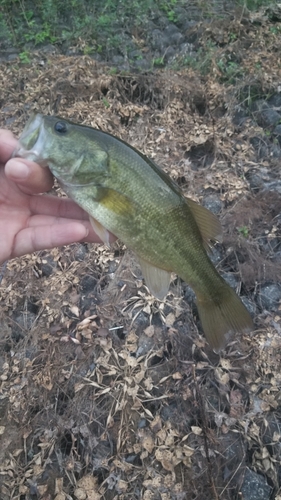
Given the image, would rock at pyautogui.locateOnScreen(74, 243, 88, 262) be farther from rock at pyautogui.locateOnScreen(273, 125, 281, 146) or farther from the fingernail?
rock at pyautogui.locateOnScreen(273, 125, 281, 146)

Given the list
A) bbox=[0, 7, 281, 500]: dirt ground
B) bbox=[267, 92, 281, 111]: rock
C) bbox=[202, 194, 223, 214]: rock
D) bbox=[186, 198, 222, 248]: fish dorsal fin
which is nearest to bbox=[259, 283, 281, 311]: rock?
bbox=[0, 7, 281, 500]: dirt ground

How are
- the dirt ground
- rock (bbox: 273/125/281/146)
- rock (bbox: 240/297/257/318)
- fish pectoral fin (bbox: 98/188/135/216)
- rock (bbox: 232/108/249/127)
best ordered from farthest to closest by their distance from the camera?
rock (bbox: 232/108/249/127) → rock (bbox: 273/125/281/146) → rock (bbox: 240/297/257/318) → the dirt ground → fish pectoral fin (bbox: 98/188/135/216)

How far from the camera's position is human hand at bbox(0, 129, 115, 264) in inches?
84.9

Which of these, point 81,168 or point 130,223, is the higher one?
point 81,168

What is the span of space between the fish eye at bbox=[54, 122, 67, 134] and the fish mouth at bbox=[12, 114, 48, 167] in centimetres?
7

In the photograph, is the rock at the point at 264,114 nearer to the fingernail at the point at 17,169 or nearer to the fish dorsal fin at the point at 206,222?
the fish dorsal fin at the point at 206,222

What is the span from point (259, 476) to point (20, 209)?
2.26 metres

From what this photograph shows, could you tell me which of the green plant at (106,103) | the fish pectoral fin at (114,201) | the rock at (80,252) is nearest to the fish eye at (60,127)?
the fish pectoral fin at (114,201)

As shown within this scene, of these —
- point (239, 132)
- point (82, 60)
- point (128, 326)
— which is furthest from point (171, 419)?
point (82, 60)

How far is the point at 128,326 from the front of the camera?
3.36 metres

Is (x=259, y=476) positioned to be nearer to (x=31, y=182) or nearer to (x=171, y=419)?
(x=171, y=419)

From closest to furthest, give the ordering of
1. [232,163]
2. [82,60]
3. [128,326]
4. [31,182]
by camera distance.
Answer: [31,182] → [128,326] → [232,163] → [82,60]

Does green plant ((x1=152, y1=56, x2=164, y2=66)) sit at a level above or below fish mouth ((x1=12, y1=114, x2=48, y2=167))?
below

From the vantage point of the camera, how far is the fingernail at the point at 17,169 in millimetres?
1910
